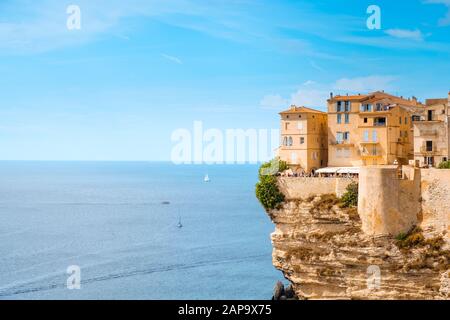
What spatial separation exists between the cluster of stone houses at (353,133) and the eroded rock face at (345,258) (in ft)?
18.9

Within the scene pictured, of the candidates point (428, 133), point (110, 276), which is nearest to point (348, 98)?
point (428, 133)

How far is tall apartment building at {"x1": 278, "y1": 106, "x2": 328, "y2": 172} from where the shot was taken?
44.4 metres

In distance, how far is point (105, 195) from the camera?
152 metres

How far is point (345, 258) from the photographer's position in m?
37.7

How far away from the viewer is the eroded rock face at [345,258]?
35.8 m

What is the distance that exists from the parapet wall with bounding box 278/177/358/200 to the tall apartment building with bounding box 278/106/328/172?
4209 millimetres

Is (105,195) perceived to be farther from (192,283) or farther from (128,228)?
(192,283)

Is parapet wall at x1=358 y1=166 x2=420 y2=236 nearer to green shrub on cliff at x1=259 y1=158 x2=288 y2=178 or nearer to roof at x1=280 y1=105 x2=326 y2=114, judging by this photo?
green shrub on cliff at x1=259 y1=158 x2=288 y2=178

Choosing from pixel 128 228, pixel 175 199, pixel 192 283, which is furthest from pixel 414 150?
pixel 175 199

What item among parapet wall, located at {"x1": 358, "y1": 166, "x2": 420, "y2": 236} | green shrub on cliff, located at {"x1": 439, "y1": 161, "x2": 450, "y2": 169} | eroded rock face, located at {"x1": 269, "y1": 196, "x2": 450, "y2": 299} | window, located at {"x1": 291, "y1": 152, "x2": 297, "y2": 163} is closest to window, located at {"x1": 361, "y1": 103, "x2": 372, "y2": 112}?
window, located at {"x1": 291, "y1": 152, "x2": 297, "y2": 163}

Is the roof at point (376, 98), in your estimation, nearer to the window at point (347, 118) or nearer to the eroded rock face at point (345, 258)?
the window at point (347, 118)

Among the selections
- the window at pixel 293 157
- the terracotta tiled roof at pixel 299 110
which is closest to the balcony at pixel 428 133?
the terracotta tiled roof at pixel 299 110

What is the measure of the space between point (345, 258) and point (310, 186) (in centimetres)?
474

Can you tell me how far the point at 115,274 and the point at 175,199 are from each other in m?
78.3
